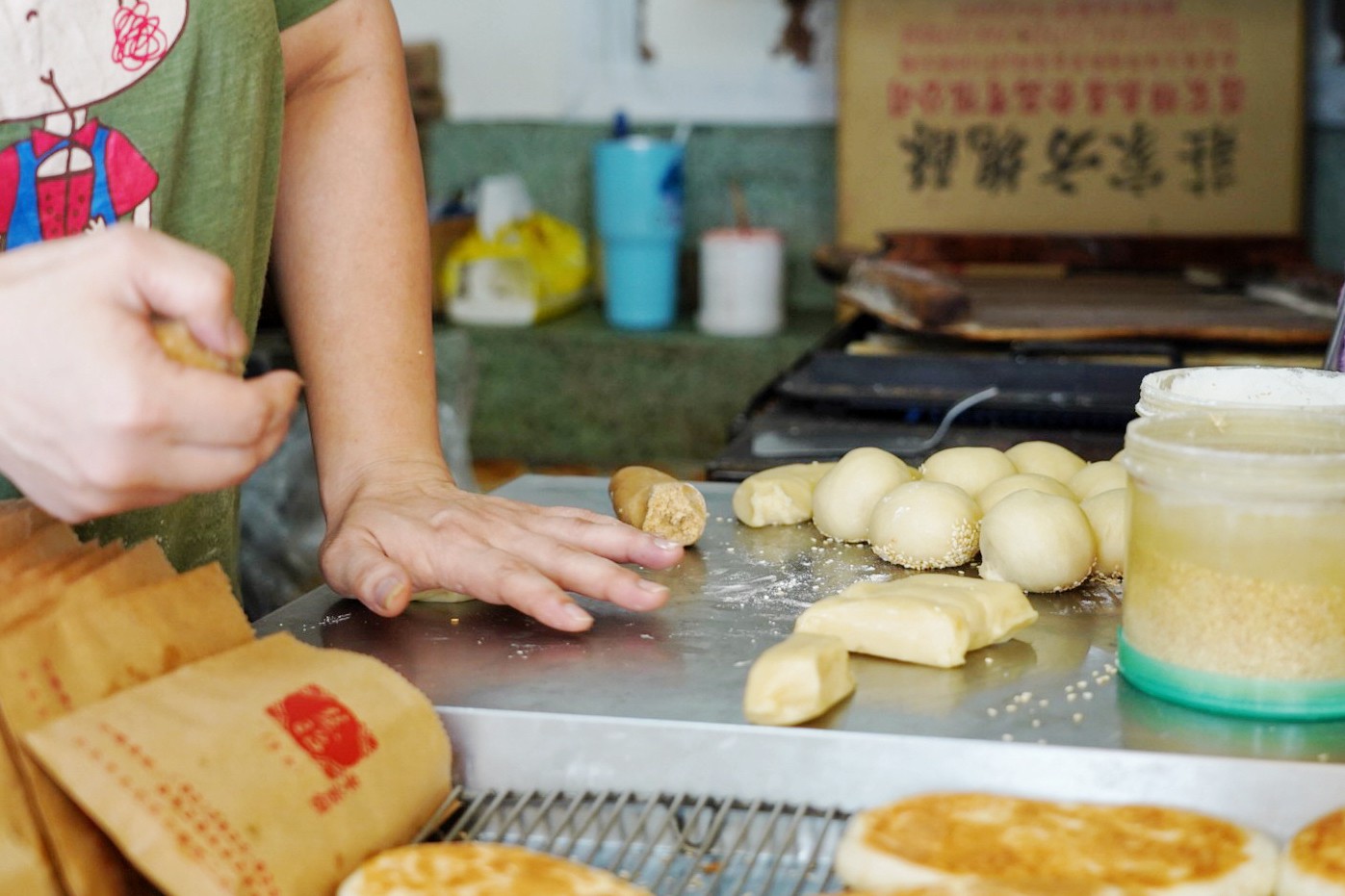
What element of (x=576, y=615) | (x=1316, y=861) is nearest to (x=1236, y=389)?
(x=1316, y=861)

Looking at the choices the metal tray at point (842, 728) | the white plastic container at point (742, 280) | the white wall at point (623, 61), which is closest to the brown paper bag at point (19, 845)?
the metal tray at point (842, 728)

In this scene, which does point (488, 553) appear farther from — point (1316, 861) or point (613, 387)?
point (613, 387)

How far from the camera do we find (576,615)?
45.6 inches

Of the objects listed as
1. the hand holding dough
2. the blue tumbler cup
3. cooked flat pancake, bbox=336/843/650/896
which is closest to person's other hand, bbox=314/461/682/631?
the hand holding dough

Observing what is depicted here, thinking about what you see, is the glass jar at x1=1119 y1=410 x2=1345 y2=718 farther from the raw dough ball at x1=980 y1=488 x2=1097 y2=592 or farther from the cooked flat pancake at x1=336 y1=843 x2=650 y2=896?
the cooked flat pancake at x1=336 y1=843 x2=650 y2=896

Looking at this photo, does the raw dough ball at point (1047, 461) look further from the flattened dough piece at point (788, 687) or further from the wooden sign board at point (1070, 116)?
the wooden sign board at point (1070, 116)

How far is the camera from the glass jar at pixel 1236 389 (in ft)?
3.69

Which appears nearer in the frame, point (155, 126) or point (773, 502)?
point (155, 126)

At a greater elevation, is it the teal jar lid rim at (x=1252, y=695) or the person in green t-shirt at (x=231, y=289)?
the person in green t-shirt at (x=231, y=289)

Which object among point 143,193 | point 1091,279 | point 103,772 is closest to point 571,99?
point 1091,279

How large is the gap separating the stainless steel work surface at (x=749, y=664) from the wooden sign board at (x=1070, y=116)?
2692 mm

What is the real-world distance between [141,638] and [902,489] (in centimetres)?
73

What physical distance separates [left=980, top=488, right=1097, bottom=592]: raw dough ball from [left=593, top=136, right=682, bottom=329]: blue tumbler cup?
9.27 feet

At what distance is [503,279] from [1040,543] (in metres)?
3.04
